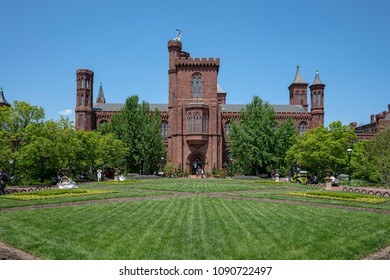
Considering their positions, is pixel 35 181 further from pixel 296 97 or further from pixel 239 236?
pixel 296 97

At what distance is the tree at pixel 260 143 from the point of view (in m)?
51.1

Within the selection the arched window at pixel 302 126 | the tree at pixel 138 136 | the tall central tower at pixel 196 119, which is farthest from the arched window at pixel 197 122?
the arched window at pixel 302 126

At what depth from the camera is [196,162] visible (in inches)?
2298

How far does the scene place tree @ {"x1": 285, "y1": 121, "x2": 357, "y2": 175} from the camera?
125 ft

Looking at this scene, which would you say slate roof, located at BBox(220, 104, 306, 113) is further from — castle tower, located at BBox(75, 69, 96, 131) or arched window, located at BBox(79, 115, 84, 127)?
→ arched window, located at BBox(79, 115, 84, 127)

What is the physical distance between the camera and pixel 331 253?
7633 mm

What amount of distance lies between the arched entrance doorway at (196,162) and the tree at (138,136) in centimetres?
474

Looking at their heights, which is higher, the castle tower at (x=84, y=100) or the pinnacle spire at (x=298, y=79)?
the pinnacle spire at (x=298, y=79)

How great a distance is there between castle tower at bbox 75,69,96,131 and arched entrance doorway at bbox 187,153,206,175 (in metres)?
21.8

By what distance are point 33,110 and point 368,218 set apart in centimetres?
2914

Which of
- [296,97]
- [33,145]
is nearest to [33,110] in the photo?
[33,145]

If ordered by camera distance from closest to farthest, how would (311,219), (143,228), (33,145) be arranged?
(143,228) < (311,219) < (33,145)

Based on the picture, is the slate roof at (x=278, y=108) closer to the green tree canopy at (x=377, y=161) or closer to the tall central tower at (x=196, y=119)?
the tall central tower at (x=196, y=119)

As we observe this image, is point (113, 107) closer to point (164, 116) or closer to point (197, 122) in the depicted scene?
point (164, 116)
